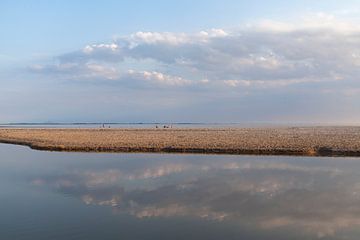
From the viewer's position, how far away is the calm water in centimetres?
1453

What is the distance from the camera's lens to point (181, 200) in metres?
19.5

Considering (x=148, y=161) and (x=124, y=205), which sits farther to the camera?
(x=148, y=161)

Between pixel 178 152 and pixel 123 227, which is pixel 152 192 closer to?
pixel 123 227

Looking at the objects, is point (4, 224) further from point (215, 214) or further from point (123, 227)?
point (215, 214)

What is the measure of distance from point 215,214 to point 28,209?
23.6 feet

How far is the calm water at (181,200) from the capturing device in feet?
47.7

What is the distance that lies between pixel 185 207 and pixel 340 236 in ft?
20.6

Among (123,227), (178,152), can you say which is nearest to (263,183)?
(123,227)

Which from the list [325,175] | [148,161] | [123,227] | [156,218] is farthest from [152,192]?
[148,161]

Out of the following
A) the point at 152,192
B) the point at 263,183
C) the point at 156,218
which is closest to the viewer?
the point at 156,218

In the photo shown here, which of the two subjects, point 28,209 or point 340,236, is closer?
point 340,236

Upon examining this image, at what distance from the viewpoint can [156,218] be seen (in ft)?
53.2

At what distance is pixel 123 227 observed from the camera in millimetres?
14867

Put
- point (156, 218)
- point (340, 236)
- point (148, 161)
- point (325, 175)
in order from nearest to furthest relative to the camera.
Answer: point (340, 236) < point (156, 218) < point (325, 175) < point (148, 161)
